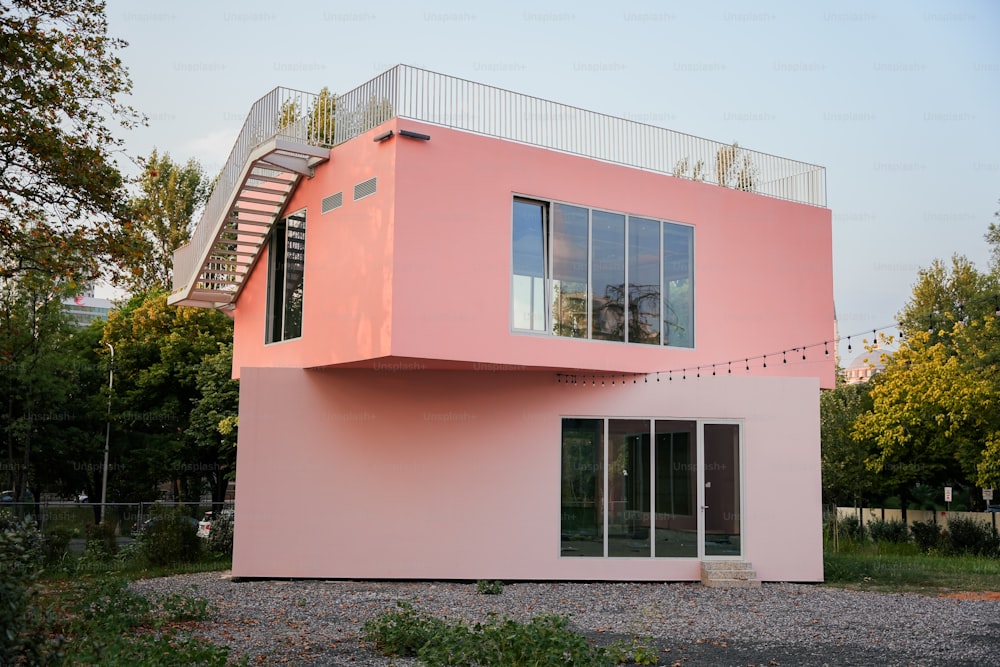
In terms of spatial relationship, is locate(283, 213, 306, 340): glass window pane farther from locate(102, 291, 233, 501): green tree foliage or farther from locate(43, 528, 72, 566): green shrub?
locate(102, 291, 233, 501): green tree foliage

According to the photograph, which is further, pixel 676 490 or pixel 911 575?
pixel 911 575

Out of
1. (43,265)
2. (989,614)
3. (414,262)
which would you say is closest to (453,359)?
(414,262)

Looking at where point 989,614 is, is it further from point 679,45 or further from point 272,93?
point 272,93

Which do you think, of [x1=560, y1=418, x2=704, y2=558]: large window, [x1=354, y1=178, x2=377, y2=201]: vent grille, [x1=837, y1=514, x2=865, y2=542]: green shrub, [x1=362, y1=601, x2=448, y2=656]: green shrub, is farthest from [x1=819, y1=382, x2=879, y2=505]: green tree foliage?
[x1=362, y1=601, x2=448, y2=656]: green shrub

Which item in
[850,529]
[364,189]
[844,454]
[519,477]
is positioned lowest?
[850,529]

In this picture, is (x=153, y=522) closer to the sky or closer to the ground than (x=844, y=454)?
closer to the ground

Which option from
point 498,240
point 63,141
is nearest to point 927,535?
point 498,240

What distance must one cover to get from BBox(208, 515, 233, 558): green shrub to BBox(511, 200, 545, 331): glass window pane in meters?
7.10

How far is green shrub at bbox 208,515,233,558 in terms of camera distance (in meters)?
15.8

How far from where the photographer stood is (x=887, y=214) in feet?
57.3

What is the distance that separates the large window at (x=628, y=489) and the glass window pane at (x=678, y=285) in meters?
1.39

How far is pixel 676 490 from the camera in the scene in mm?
13492

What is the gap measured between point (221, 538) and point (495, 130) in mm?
8706

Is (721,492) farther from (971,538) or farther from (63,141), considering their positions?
(971,538)
